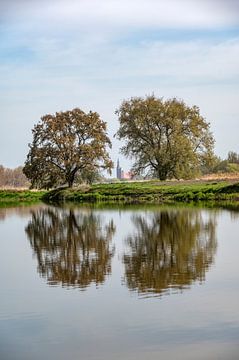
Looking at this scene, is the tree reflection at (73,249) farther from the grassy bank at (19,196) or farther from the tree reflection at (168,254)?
the grassy bank at (19,196)

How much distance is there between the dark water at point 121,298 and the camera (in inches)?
317

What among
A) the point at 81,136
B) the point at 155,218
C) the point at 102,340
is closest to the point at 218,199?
the point at 155,218

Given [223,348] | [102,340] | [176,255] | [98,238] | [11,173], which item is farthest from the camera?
[11,173]

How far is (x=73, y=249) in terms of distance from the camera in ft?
60.1

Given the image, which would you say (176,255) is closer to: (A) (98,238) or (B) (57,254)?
(B) (57,254)

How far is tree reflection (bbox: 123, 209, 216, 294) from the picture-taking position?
1236 centimetres

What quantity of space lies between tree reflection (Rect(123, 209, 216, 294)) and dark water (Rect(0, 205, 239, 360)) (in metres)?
0.03

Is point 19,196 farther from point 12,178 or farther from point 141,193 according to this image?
point 12,178

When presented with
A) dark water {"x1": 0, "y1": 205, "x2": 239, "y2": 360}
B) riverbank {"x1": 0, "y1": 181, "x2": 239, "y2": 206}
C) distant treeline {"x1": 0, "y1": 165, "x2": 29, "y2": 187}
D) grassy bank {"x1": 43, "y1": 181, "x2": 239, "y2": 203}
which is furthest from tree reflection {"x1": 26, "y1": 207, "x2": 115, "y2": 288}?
distant treeline {"x1": 0, "y1": 165, "x2": 29, "y2": 187}

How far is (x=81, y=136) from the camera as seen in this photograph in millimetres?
61875

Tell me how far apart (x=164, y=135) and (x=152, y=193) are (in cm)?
980

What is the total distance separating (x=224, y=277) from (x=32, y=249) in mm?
7751

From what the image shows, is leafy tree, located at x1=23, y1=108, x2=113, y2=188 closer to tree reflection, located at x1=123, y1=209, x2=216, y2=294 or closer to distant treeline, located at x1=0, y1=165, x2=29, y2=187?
tree reflection, located at x1=123, y1=209, x2=216, y2=294

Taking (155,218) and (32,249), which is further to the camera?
(155,218)
